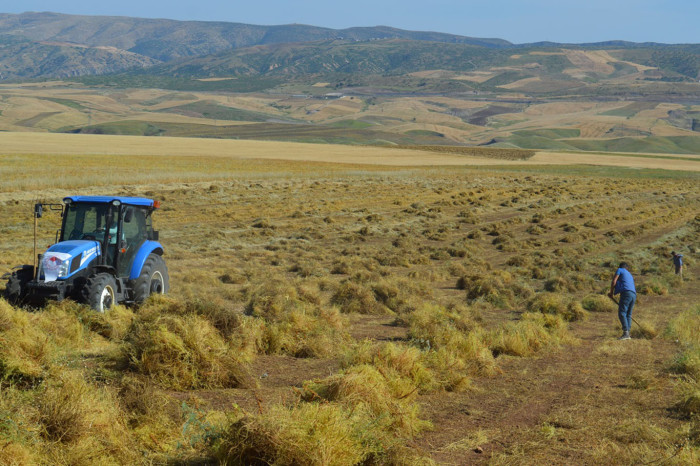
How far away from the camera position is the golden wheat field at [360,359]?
666 cm

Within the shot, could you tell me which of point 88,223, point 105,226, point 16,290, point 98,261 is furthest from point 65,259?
point 88,223

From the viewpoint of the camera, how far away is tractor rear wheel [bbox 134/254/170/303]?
1385 cm

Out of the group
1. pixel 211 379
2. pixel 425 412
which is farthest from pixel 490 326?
pixel 211 379

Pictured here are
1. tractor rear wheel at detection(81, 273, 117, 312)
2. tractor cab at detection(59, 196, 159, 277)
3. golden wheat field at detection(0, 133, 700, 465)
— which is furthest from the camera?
tractor cab at detection(59, 196, 159, 277)

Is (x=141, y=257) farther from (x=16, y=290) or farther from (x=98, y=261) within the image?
(x=16, y=290)

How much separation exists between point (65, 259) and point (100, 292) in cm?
95

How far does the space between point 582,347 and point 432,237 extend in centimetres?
2011

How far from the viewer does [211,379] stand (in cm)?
941

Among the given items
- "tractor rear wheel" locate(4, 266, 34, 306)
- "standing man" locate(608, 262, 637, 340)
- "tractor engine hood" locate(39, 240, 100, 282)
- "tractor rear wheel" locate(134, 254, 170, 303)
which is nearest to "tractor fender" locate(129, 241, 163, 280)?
"tractor rear wheel" locate(134, 254, 170, 303)

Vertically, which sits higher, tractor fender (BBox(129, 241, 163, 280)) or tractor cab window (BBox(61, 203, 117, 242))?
tractor cab window (BBox(61, 203, 117, 242))

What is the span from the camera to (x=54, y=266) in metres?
12.6

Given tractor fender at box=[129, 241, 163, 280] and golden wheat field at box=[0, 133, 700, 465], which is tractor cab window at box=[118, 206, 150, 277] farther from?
golden wheat field at box=[0, 133, 700, 465]

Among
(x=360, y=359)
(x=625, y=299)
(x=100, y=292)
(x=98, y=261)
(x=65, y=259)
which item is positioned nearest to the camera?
(x=360, y=359)

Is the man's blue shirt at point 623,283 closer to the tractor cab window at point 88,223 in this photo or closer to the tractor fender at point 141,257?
the tractor fender at point 141,257
